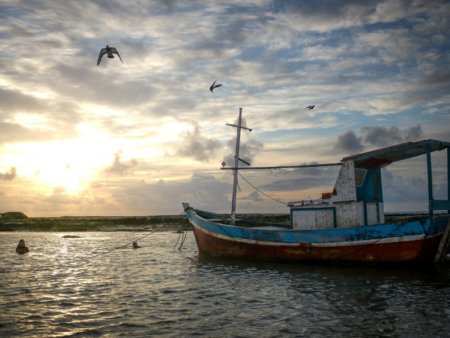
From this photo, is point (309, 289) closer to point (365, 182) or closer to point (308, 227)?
point (308, 227)

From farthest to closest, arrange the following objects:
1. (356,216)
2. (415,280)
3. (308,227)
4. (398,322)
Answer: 1. (308,227)
2. (356,216)
3. (415,280)
4. (398,322)

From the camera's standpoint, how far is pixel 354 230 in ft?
51.2

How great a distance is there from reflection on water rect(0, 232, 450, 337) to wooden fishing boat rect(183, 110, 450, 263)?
0.77m

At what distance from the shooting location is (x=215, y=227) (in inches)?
789

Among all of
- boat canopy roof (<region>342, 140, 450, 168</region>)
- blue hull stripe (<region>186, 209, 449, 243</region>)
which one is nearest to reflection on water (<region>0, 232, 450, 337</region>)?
blue hull stripe (<region>186, 209, 449, 243</region>)

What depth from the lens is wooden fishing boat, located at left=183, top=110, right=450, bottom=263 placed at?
14.8 meters

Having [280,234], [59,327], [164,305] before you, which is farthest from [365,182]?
[59,327]

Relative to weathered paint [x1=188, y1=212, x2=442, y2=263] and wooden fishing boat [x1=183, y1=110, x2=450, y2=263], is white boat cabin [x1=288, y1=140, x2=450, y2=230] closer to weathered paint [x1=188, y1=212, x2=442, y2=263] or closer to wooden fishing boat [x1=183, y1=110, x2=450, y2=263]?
wooden fishing boat [x1=183, y1=110, x2=450, y2=263]

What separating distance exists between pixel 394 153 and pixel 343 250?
210 inches

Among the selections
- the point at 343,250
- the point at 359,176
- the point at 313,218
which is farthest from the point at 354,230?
the point at 359,176

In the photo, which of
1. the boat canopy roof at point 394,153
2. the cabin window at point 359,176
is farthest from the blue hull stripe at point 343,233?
the boat canopy roof at point 394,153

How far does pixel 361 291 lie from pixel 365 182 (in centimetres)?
752

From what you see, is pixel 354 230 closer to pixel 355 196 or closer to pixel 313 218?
pixel 355 196

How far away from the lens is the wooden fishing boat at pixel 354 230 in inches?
583
